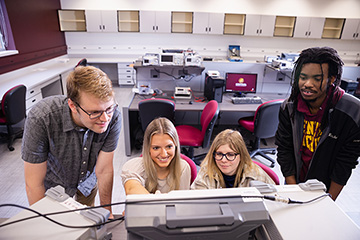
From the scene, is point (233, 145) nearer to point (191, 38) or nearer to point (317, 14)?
point (191, 38)

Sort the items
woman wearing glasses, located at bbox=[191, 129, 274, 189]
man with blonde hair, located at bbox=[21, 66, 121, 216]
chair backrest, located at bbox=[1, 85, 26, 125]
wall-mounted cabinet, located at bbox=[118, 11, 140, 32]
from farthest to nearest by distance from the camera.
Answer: wall-mounted cabinet, located at bbox=[118, 11, 140, 32] → chair backrest, located at bbox=[1, 85, 26, 125] → woman wearing glasses, located at bbox=[191, 129, 274, 189] → man with blonde hair, located at bbox=[21, 66, 121, 216]

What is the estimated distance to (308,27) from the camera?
5773 mm

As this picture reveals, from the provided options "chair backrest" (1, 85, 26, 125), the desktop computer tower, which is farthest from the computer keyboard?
"chair backrest" (1, 85, 26, 125)

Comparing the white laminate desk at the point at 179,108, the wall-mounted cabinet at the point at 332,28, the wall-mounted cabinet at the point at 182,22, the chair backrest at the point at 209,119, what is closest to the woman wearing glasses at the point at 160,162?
the chair backrest at the point at 209,119

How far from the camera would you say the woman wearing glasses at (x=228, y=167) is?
1.17m

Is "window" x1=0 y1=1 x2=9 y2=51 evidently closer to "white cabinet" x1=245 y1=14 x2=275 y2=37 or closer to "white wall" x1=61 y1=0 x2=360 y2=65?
"white wall" x1=61 y1=0 x2=360 y2=65

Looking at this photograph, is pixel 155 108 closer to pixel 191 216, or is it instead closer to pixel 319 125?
pixel 319 125

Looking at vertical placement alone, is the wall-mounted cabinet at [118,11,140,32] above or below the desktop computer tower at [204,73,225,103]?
above

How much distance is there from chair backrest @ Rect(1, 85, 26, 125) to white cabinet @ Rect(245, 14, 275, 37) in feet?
17.0

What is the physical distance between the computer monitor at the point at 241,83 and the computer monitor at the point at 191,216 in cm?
286

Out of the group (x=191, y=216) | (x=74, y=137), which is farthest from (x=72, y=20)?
(x=191, y=216)

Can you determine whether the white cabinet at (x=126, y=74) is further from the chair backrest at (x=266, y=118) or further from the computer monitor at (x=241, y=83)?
the chair backrest at (x=266, y=118)

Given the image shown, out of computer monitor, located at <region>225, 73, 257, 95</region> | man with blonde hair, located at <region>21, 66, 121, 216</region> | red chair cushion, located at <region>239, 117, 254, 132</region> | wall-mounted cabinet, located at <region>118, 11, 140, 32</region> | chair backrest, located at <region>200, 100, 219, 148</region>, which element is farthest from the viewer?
wall-mounted cabinet, located at <region>118, 11, 140, 32</region>

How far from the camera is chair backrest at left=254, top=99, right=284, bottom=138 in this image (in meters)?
2.51
